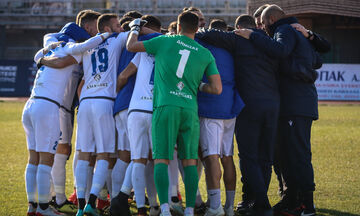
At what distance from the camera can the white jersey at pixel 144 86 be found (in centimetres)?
688

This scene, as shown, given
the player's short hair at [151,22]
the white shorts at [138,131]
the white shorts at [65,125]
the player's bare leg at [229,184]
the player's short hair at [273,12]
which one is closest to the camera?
the white shorts at [138,131]

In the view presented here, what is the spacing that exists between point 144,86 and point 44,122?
1.29 m

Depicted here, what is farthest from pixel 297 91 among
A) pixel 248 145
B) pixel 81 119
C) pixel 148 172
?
pixel 81 119

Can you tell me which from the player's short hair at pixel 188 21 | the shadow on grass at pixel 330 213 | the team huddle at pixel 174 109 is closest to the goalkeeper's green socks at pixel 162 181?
the team huddle at pixel 174 109

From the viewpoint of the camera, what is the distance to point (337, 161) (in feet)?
39.8

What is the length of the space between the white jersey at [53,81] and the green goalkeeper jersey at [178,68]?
1.21 m

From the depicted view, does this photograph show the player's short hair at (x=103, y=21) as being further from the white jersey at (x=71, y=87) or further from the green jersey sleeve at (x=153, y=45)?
the green jersey sleeve at (x=153, y=45)

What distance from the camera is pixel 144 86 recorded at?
694 cm

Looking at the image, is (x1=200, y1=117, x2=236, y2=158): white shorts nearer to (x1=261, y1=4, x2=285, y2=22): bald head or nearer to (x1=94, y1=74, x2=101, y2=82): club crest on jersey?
(x1=94, y1=74, x2=101, y2=82): club crest on jersey

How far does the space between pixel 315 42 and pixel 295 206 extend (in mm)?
2185

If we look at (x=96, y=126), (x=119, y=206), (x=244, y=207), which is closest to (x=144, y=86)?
(x=96, y=126)

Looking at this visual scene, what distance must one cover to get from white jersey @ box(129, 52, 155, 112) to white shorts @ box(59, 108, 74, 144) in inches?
52.2

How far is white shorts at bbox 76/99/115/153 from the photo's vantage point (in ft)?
23.3

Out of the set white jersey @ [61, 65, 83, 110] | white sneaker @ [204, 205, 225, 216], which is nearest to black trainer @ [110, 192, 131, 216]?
white sneaker @ [204, 205, 225, 216]
